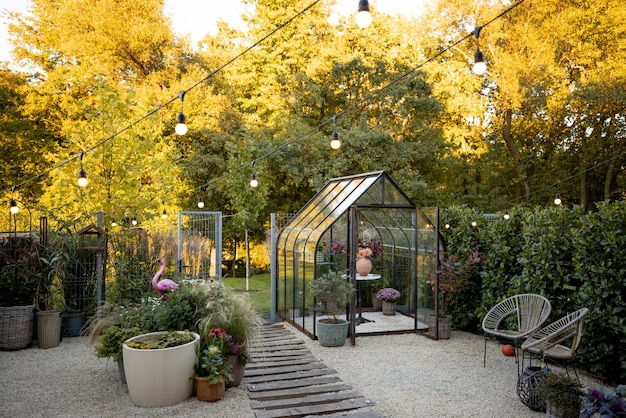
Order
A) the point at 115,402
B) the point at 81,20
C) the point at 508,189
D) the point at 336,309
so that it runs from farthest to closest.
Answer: the point at 508,189 < the point at 81,20 < the point at 336,309 < the point at 115,402

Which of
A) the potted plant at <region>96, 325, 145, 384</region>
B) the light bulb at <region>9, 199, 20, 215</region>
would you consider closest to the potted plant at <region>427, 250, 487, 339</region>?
the potted plant at <region>96, 325, 145, 384</region>

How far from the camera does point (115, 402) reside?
5.03m

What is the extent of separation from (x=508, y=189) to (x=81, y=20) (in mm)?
17337

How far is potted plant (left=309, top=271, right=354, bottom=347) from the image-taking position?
7230 mm

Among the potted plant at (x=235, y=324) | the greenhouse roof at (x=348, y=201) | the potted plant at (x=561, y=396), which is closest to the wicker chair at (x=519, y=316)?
the potted plant at (x=561, y=396)

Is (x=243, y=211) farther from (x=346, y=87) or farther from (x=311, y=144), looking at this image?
(x=346, y=87)

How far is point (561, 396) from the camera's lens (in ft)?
14.2

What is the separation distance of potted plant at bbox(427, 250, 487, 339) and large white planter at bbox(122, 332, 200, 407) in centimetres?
434

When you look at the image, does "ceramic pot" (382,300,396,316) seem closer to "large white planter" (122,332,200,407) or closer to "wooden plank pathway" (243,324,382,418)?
"wooden plank pathway" (243,324,382,418)

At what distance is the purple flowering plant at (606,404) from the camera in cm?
314

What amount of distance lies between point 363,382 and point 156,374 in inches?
95.1

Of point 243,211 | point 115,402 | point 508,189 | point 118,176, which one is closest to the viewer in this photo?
point 115,402

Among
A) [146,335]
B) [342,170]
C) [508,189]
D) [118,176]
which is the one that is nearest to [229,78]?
[342,170]

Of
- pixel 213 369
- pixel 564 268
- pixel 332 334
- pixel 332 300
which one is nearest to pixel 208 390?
pixel 213 369
